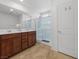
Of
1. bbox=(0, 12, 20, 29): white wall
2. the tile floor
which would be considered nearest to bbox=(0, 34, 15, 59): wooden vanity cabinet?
the tile floor

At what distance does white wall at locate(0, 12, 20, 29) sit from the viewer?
2.83 m

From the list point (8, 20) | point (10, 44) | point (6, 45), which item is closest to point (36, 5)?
point (8, 20)

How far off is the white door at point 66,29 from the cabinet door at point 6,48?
1.92 metres

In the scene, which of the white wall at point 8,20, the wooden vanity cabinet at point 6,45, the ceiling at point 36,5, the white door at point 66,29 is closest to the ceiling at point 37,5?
the ceiling at point 36,5

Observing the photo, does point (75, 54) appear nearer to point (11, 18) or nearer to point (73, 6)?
point (73, 6)

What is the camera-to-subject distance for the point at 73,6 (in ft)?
8.13

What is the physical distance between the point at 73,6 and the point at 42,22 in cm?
258

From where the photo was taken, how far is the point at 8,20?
120 inches

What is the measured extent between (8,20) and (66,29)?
7.89 ft

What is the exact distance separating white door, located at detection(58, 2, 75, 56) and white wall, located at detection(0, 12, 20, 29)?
2000 mm

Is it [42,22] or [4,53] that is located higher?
[42,22]

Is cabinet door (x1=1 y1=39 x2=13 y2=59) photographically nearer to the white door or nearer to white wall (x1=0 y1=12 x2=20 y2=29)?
white wall (x1=0 y1=12 x2=20 y2=29)

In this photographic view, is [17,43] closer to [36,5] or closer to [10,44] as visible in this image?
[10,44]

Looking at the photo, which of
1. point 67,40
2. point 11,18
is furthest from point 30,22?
point 67,40
